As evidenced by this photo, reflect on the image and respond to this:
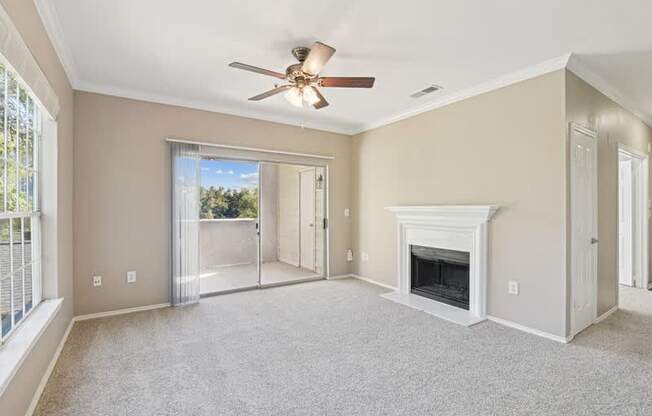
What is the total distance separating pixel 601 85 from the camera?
11.2 feet

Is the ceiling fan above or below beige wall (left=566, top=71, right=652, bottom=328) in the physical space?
above

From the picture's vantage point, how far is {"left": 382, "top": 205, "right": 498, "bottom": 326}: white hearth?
3588 millimetres

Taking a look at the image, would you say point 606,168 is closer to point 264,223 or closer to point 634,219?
point 634,219

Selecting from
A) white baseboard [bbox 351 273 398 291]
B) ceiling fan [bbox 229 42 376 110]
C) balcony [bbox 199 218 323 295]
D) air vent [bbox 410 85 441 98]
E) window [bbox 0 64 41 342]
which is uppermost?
air vent [bbox 410 85 441 98]

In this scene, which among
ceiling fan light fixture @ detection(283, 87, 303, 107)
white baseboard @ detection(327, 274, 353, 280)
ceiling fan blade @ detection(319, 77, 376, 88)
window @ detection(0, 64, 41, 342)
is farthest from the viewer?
white baseboard @ detection(327, 274, 353, 280)

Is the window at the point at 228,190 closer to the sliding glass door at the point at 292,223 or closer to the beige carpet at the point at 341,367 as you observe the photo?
the sliding glass door at the point at 292,223

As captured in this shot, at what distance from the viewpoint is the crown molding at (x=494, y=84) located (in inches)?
117

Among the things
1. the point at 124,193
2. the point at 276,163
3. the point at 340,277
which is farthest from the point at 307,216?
the point at 124,193

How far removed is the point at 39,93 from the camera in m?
2.13

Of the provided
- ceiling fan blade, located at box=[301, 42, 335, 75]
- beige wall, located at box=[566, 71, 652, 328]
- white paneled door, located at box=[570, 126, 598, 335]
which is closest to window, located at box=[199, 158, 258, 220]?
ceiling fan blade, located at box=[301, 42, 335, 75]

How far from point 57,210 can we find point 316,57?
248cm

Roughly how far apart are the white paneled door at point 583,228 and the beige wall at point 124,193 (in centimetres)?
410

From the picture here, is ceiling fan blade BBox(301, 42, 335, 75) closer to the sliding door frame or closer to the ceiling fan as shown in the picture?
the ceiling fan

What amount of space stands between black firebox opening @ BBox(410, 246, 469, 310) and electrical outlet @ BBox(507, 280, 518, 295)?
526 millimetres
